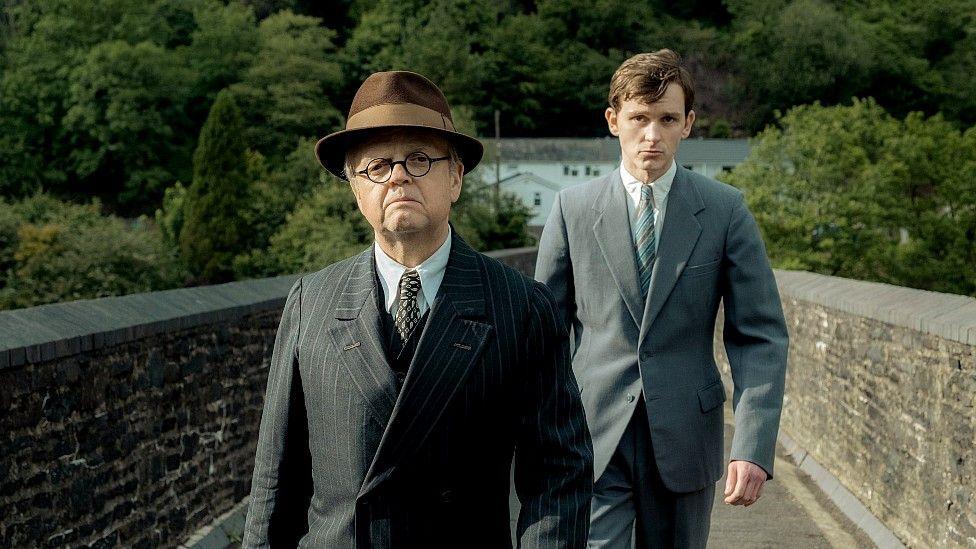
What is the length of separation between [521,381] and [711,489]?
5.31 ft

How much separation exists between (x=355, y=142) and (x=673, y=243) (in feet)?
5.27

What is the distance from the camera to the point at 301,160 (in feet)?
211

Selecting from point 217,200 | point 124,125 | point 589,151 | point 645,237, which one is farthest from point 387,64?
point 645,237

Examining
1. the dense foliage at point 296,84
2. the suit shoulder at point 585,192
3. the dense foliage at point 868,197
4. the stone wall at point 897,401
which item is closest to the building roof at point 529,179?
the dense foliage at point 296,84

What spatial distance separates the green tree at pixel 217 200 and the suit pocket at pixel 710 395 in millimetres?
69835

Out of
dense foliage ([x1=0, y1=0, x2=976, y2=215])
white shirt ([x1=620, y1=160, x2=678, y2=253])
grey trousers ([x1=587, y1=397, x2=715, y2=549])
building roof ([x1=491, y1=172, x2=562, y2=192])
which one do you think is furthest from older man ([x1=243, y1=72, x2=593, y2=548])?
building roof ([x1=491, y1=172, x2=562, y2=192])

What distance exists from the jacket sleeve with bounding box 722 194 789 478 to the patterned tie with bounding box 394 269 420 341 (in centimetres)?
161

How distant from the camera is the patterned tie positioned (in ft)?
8.59

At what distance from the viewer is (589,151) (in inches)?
3971

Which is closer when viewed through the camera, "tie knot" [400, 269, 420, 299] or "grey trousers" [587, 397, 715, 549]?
"tie knot" [400, 269, 420, 299]

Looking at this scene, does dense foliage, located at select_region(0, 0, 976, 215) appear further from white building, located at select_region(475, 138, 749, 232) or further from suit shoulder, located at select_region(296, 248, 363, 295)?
suit shoulder, located at select_region(296, 248, 363, 295)

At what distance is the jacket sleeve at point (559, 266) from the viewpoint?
4156mm

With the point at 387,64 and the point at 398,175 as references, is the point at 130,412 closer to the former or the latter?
the point at 398,175

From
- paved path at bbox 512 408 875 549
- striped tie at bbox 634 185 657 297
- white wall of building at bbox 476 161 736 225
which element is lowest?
white wall of building at bbox 476 161 736 225
